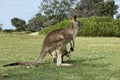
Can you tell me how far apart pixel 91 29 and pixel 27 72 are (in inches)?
982

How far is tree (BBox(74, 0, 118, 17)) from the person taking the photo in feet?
186

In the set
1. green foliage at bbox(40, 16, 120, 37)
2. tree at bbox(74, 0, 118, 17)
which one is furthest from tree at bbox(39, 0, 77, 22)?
green foliage at bbox(40, 16, 120, 37)

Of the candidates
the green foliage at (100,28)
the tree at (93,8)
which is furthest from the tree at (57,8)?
the green foliage at (100,28)

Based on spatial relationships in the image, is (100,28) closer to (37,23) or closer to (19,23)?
(37,23)

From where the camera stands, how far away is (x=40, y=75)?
7.50 metres

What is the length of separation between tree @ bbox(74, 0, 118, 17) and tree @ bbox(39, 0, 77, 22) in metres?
1.51

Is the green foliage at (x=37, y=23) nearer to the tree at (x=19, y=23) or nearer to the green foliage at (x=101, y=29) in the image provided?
the tree at (x=19, y=23)

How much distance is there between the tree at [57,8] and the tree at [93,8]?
4.96 feet

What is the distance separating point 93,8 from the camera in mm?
58875

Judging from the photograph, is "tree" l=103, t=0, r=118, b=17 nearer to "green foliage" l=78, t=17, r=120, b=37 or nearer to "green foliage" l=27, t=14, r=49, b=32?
"green foliage" l=27, t=14, r=49, b=32

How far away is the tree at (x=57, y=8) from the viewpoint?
59.4 metres

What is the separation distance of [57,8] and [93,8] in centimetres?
599

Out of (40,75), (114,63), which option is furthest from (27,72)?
(114,63)

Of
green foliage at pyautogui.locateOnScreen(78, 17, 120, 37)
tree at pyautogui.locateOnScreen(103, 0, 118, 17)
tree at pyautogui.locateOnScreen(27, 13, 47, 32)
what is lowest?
green foliage at pyautogui.locateOnScreen(78, 17, 120, 37)
